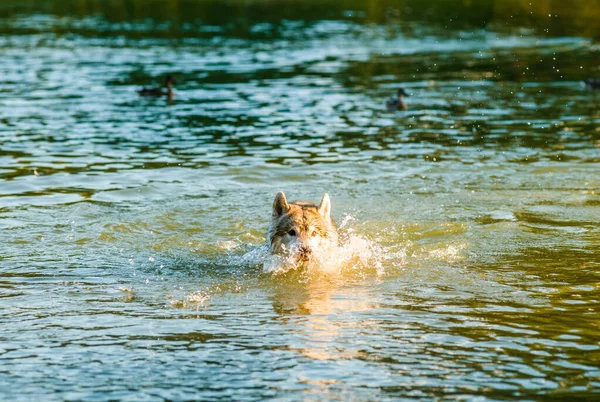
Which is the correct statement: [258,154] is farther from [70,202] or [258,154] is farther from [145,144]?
[70,202]

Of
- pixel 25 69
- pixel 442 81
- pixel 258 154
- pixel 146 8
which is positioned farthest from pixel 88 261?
pixel 146 8

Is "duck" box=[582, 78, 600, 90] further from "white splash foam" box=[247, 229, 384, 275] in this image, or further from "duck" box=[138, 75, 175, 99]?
"white splash foam" box=[247, 229, 384, 275]

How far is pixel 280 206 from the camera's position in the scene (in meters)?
12.6

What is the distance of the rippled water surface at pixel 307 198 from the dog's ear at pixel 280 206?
28.8 inches

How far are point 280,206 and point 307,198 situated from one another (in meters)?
4.42

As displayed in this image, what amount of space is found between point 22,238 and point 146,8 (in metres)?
47.6

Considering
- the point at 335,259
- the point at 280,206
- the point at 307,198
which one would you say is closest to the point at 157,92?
the point at 307,198

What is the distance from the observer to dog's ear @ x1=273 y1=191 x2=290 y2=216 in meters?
12.5

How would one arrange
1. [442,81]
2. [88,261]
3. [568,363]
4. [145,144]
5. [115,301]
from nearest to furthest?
[568,363] → [115,301] → [88,261] → [145,144] → [442,81]

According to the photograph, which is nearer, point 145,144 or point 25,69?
point 145,144

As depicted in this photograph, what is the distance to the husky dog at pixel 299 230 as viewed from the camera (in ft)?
39.4

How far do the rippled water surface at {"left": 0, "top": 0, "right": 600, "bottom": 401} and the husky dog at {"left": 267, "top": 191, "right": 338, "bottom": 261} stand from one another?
35cm

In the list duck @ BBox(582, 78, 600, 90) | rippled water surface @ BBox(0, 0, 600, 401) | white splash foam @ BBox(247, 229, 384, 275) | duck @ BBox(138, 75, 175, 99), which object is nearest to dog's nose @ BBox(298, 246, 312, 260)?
white splash foam @ BBox(247, 229, 384, 275)

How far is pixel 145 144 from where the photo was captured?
73.3ft
